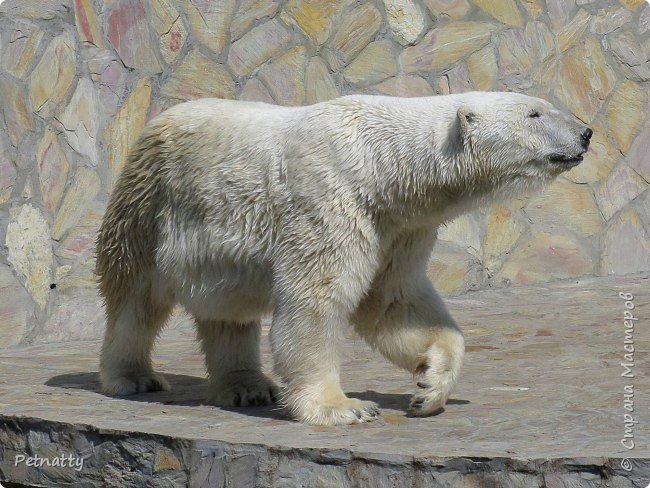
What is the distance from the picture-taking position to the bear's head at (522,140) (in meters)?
4.09

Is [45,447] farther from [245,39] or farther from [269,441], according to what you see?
[245,39]

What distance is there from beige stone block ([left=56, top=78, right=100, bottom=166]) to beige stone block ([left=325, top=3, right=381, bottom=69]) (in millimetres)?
1549

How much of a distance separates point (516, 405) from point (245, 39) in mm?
3481

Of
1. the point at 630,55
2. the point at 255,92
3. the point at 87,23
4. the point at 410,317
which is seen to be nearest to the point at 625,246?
the point at 630,55

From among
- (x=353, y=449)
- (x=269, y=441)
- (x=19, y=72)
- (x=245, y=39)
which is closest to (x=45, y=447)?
(x=269, y=441)

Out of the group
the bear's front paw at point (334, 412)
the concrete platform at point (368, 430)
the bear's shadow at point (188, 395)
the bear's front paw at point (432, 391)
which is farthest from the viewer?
the bear's shadow at point (188, 395)

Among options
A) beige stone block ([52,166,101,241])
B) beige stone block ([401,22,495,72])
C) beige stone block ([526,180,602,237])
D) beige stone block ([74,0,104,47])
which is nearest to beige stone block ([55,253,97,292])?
beige stone block ([52,166,101,241])

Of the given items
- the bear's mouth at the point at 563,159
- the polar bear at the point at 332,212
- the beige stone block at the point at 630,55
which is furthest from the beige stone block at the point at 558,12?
the bear's mouth at the point at 563,159

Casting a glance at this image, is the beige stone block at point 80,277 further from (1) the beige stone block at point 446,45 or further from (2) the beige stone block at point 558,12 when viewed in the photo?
(2) the beige stone block at point 558,12

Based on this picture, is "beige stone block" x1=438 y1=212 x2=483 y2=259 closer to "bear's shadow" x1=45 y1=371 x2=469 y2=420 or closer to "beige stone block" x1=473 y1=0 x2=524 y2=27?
A: "beige stone block" x1=473 y1=0 x2=524 y2=27

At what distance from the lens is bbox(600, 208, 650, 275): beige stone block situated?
322 inches

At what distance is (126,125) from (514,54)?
2.69 metres

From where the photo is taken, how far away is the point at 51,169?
21.3 feet

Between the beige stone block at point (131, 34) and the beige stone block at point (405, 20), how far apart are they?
5.30 feet
